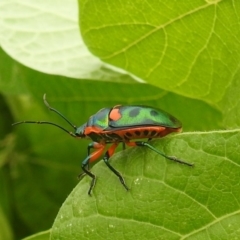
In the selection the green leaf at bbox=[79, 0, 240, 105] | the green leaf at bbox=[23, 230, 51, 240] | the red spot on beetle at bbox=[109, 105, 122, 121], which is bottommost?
the green leaf at bbox=[23, 230, 51, 240]

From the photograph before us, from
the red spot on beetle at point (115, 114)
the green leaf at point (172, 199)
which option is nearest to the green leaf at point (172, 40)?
the red spot on beetle at point (115, 114)

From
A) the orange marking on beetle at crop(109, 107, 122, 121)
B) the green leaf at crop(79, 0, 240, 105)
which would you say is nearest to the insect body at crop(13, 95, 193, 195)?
the orange marking on beetle at crop(109, 107, 122, 121)

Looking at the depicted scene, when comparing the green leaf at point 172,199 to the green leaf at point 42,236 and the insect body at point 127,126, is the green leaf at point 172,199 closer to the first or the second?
the insect body at point 127,126

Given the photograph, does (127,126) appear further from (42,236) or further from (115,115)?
(42,236)

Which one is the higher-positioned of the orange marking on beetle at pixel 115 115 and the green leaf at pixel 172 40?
the green leaf at pixel 172 40

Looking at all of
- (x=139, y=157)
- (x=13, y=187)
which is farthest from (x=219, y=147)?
(x=13, y=187)

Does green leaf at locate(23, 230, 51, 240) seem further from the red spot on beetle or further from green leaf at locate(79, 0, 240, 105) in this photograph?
green leaf at locate(79, 0, 240, 105)

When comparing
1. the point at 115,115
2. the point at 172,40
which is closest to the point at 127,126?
the point at 115,115

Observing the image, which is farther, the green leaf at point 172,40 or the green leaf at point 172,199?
the green leaf at point 172,40

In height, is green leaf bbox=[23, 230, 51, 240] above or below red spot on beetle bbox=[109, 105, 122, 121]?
below
